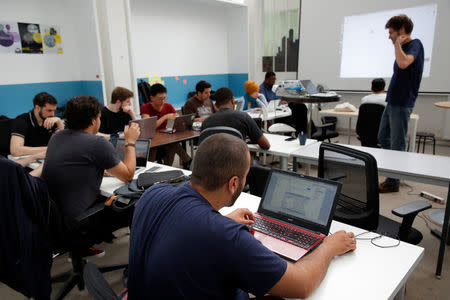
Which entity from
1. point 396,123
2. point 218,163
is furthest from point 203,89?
point 218,163

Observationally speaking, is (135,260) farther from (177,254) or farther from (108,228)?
(108,228)

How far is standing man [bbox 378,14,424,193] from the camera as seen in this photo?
10.1ft

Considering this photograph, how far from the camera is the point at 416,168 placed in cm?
223

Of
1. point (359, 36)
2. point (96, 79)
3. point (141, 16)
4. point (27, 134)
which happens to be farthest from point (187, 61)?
point (27, 134)

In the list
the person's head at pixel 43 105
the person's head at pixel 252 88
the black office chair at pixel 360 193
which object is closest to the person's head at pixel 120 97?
the person's head at pixel 43 105

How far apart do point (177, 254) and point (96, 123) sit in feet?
4.51

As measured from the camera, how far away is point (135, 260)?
0.93 metres

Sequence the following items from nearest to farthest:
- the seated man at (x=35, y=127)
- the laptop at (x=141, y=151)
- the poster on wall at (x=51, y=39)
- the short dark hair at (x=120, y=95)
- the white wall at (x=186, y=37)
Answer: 1. the laptop at (x=141, y=151)
2. the seated man at (x=35, y=127)
3. the short dark hair at (x=120, y=95)
4. the poster on wall at (x=51, y=39)
5. the white wall at (x=186, y=37)

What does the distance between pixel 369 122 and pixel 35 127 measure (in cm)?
359

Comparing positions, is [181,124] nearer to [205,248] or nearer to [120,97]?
[120,97]

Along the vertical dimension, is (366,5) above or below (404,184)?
above

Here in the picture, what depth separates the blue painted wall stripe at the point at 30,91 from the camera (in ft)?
14.1

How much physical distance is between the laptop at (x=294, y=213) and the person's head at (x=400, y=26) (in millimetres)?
2515

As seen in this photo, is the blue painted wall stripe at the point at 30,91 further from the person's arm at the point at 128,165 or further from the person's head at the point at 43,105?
the person's arm at the point at 128,165
